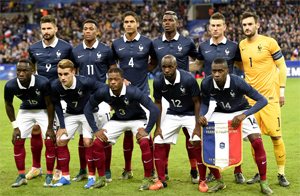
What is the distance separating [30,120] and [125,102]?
1.62 meters

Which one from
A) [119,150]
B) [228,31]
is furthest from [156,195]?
[228,31]

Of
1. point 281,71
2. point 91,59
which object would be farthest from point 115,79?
point 281,71

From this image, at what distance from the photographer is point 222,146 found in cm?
474

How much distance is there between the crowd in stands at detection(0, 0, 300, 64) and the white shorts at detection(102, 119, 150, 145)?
74.4 ft

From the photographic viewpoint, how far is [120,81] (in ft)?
16.3

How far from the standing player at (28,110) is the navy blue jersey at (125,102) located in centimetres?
70

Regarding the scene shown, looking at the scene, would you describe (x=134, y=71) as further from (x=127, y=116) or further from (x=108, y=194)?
(x=108, y=194)

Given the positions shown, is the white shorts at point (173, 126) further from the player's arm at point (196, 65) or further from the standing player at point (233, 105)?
the player's arm at point (196, 65)

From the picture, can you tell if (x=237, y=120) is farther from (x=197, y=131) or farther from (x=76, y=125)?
(x=76, y=125)

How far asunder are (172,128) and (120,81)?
1054mm

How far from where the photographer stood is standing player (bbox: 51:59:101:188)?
5.14m

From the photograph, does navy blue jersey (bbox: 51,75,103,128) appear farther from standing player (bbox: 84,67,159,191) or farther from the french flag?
the french flag

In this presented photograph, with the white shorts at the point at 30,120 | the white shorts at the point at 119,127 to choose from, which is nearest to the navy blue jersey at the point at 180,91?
the white shorts at the point at 119,127

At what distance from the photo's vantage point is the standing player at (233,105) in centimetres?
469
